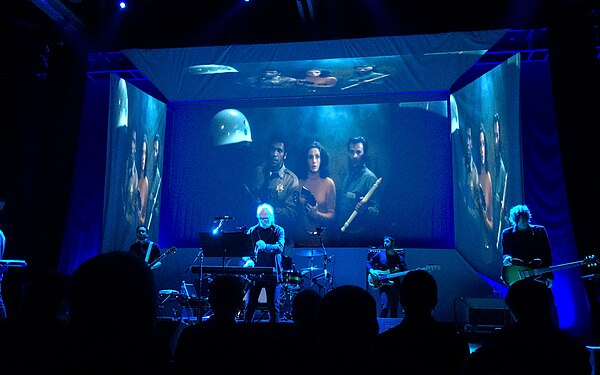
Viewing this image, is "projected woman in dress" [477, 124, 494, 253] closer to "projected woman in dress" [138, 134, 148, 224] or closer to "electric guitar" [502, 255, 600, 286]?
"electric guitar" [502, 255, 600, 286]

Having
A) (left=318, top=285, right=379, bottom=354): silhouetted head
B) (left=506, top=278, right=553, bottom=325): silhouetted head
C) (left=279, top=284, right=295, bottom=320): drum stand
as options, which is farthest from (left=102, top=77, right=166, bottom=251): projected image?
(left=318, top=285, right=379, bottom=354): silhouetted head

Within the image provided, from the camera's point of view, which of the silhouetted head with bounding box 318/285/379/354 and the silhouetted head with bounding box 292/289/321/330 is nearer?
the silhouetted head with bounding box 318/285/379/354

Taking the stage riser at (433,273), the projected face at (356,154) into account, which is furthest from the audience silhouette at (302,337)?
the projected face at (356,154)

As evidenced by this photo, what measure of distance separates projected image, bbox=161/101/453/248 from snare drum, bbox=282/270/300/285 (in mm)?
2040

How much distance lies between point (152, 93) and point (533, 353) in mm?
11545

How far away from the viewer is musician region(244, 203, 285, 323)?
850cm

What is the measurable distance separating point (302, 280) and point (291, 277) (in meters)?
0.38

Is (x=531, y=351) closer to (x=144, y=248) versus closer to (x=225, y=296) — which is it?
(x=225, y=296)

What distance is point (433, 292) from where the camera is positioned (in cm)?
276

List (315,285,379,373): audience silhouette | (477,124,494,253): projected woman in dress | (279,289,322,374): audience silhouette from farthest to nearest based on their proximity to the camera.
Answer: (477,124,494,253): projected woman in dress, (279,289,322,374): audience silhouette, (315,285,379,373): audience silhouette

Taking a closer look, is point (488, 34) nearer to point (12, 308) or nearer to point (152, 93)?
point (152, 93)

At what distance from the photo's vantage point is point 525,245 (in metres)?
7.18

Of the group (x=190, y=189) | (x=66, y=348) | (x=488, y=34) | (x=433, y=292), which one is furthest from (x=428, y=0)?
(x=66, y=348)

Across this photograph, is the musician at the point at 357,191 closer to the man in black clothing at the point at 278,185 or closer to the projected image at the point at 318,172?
the projected image at the point at 318,172
